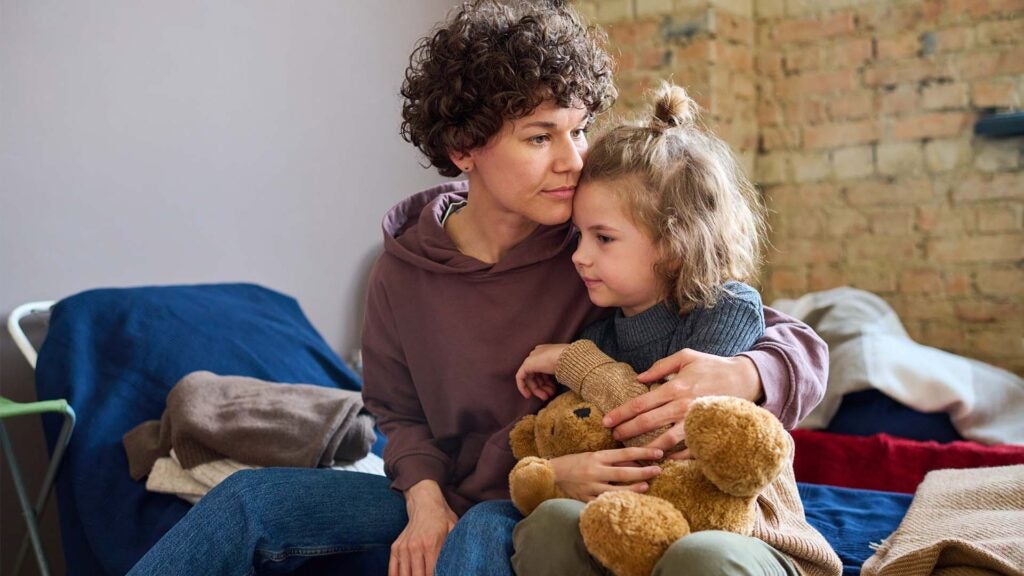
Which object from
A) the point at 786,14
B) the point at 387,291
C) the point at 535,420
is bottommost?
the point at 535,420

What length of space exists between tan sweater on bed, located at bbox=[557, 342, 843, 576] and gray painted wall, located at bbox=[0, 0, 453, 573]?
154 centimetres

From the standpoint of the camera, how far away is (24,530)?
2287mm

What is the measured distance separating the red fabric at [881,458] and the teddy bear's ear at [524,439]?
48.0 inches

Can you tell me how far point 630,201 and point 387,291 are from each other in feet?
1.51

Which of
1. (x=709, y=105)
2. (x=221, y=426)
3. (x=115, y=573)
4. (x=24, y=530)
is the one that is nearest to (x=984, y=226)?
(x=709, y=105)

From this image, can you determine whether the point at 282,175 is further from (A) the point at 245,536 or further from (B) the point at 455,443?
(A) the point at 245,536

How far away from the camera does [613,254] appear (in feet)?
4.49

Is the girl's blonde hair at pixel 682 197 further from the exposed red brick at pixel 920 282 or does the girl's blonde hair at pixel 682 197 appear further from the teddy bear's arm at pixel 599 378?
the exposed red brick at pixel 920 282

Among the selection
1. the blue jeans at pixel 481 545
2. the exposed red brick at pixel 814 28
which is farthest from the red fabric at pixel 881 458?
the exposed red brick at pixel 814 28

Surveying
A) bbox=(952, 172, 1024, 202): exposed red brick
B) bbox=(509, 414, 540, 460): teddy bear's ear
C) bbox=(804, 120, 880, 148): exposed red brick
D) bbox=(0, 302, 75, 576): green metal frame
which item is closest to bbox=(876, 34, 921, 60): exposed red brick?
bbox=(804, 120, 880, 148): exposed red brick

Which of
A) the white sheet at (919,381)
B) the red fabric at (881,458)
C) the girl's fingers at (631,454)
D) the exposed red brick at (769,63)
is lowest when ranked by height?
the red fabric at (881,458)

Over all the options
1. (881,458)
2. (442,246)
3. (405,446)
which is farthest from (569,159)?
(881,458)

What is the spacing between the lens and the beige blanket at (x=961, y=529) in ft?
4.26

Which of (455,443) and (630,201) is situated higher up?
(630,201)
